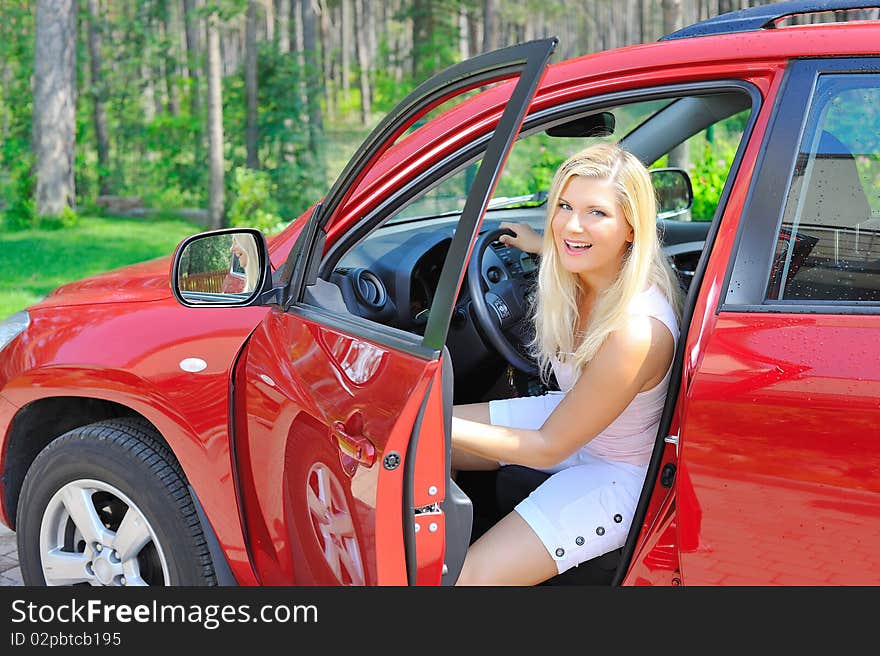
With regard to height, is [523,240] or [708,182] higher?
[708,182]

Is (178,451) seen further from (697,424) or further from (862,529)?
(862,529)

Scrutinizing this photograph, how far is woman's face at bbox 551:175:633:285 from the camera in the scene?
217 cm

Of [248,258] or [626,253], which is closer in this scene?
[626,253]

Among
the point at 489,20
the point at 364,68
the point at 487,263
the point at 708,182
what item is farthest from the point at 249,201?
the point at 364,68

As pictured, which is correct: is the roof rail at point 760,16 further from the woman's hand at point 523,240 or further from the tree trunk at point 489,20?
the tree trunk at point 489,20

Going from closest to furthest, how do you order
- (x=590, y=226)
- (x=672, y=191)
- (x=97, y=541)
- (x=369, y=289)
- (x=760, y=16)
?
(x=590, y=226), (x=760, y=16), (x=97, y=541), (x=369, y=289), (x=672, y=191)

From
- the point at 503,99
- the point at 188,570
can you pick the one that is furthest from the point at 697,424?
the point at 188,570

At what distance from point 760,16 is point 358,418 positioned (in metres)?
1.39

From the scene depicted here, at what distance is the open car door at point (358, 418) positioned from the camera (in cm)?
183

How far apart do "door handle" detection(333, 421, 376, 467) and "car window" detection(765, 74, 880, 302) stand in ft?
2.68

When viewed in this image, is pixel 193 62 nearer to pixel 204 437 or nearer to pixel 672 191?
pixel 672 191

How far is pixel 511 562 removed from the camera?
223 cm
